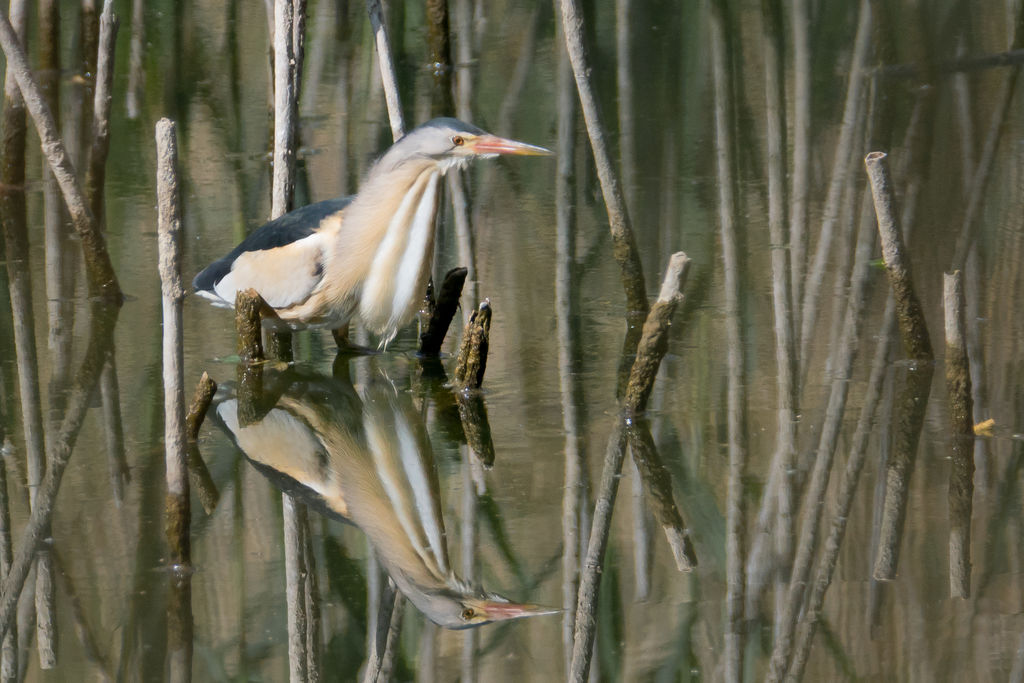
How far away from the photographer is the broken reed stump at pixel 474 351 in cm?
496

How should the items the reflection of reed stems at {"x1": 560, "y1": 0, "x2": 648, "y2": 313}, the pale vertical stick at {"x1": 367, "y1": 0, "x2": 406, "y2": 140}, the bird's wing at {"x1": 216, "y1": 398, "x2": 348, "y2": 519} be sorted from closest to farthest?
the bird's wing at {"x1": 216, "y1": 398, "x2": 348, "y2": 519}, the reflection of reed stems at {"x1": 560, "y1": 0, "x2": 648, "y2": 313}, the pale vertical stick at {"x1": 367, "y1": 0, "x2": 406, "y2": 140}

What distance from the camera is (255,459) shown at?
4832mm

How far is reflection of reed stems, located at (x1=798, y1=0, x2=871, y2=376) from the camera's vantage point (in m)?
5.72

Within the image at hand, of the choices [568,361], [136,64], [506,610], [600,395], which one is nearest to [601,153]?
[568,361]

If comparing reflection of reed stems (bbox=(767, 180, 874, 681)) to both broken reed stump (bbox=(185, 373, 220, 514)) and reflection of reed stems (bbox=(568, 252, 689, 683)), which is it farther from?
broken reed stump (bbox=(185, 373, 220, 514))

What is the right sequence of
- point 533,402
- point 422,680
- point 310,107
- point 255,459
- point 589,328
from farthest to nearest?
1. point 310,107
2. point 589,328
3. point 533,402
4. point 255,459
5. point 422,680

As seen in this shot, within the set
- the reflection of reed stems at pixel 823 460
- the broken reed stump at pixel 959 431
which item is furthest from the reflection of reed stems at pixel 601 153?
the broken reed stump at pixel 959 431

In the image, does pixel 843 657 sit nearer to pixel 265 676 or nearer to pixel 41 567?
pixel 265 676

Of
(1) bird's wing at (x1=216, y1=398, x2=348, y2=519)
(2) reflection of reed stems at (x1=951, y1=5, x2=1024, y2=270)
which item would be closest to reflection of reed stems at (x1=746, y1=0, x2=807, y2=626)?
(2) reflection of reed stems at (x1=951, y1=5, x2=1024, y2=270)

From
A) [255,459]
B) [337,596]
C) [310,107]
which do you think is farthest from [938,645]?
[310,107]

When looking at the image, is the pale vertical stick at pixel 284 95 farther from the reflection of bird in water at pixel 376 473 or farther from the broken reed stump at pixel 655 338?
the broken reed stump at pixel 655 338

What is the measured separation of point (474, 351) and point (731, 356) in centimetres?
106

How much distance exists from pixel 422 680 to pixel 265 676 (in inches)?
16.0

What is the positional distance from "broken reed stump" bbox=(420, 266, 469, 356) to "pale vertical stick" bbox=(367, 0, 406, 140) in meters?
0.61
